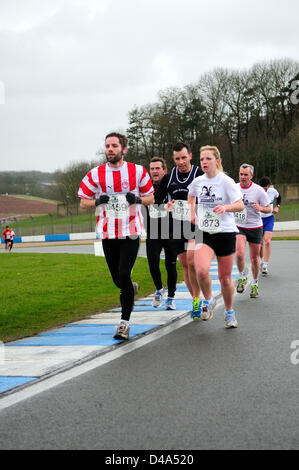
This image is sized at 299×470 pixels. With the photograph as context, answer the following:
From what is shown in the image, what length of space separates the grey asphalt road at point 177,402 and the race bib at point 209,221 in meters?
1.23

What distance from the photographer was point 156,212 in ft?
30.2

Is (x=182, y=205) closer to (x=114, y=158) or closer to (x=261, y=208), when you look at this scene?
(x=114, y=158)

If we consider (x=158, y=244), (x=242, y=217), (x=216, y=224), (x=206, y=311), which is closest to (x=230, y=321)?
(x=206, y=311)

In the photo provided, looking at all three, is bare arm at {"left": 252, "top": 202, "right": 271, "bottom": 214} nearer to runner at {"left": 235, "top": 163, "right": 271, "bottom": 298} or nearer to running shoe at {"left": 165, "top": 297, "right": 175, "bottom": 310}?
runner at {"left": 235, "top": 163, "right": 271, "bottom": 298}

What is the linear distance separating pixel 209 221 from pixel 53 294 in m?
5.23

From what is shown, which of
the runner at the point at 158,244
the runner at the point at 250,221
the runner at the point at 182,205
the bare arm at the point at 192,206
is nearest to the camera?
the bare arm at the point at 192,206

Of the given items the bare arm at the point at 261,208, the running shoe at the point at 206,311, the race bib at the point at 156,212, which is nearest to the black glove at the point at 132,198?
the running shoe at the point at 206,311

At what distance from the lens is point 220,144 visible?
64.4 m

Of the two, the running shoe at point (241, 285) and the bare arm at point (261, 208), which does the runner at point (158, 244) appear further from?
the bare arm at point (261, 208)

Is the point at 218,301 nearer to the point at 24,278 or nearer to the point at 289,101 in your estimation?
the point at 24,278

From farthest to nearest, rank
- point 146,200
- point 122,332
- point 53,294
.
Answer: point 53,294 → point 146,200 → point 122,332

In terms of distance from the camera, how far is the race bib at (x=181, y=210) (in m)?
8.26
